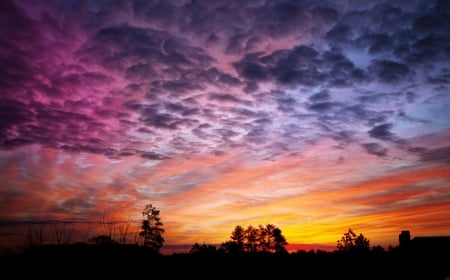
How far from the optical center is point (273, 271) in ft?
38.9

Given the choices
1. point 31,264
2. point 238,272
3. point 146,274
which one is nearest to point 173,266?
point 146,274

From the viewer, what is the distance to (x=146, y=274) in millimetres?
11203

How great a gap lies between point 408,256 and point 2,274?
512 inches

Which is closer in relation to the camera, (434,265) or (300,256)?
(434,265)

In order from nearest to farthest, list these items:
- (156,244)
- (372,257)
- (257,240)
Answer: (372,257) < (156,244) < (257,240)

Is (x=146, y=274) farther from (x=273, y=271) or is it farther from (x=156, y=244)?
(x=156, y=244)

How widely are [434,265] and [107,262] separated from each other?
10412 millimetres

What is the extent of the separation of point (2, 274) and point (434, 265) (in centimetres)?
1325

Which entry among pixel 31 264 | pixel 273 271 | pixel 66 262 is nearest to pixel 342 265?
pixel 273 271

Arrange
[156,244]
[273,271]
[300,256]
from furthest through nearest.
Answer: [156,244] → [300,256] → [273,271]

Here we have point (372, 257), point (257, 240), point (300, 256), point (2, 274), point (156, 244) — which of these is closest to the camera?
point (2, 274)

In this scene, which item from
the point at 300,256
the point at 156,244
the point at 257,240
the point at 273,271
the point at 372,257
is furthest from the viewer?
the point at 257,240

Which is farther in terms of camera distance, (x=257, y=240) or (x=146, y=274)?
(x=257, y=240)

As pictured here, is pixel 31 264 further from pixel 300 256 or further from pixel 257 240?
pixel 257 240
